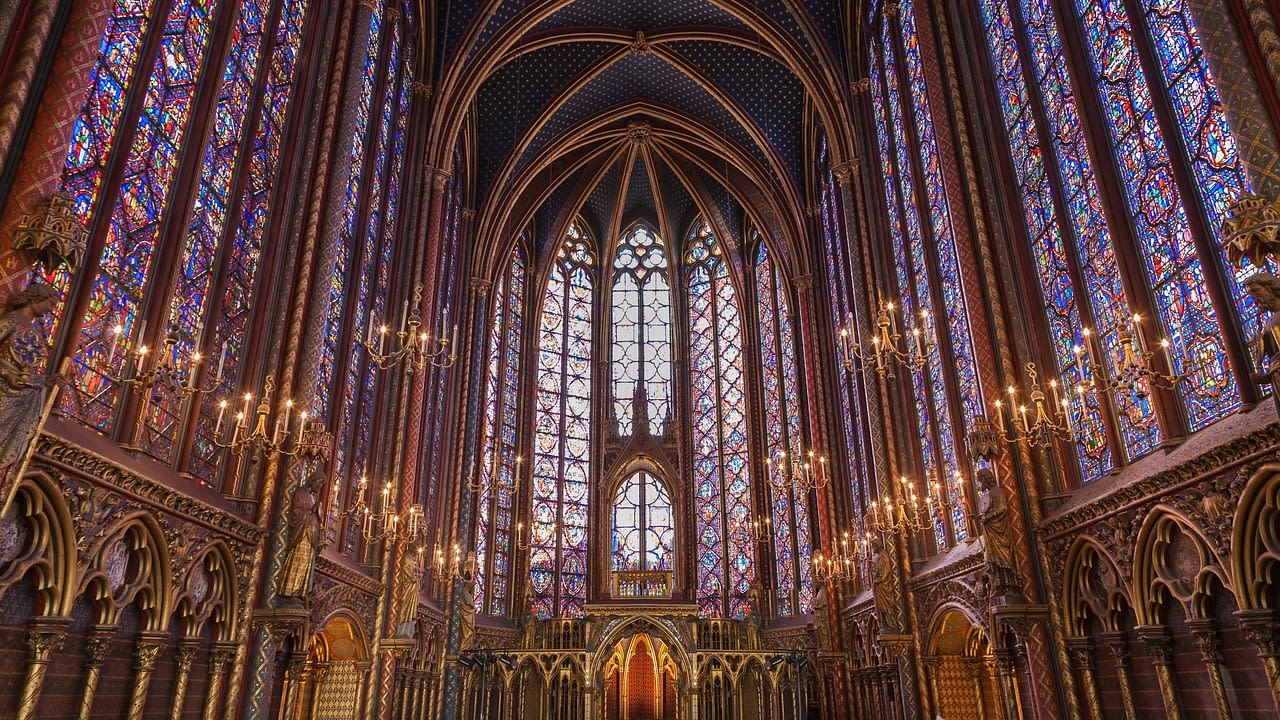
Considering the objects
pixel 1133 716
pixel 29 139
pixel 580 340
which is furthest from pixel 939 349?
pixel 580 340

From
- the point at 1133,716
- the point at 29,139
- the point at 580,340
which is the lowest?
the point at 1133,716

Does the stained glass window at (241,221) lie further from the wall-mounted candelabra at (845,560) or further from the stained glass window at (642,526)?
the stained glass window at (642,526)

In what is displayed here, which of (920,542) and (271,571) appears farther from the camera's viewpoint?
(920,542)

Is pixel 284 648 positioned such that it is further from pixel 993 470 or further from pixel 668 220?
pixel 668 220

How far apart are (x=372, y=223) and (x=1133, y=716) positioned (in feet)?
53.9

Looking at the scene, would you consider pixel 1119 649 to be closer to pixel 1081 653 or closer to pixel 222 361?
pixel 1081 653

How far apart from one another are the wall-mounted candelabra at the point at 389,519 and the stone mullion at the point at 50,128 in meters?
9.42

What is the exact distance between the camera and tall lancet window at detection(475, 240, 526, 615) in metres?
28.2

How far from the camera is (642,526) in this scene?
31.6m

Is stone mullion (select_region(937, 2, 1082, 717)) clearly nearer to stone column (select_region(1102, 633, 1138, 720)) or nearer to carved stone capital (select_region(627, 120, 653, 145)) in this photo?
stone column (select_region(1102, 633, 1138, 720))

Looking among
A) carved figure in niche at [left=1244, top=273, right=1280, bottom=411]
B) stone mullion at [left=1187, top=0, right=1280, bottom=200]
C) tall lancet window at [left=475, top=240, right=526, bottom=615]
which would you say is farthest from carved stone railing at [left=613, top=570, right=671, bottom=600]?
stone mullion at [left=1187, top=0, right=1280, bottom=200]

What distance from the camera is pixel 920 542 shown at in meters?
18.9

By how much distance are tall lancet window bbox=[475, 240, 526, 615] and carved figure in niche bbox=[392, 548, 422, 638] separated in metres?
8.02

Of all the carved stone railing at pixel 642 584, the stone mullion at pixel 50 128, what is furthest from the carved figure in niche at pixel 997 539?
the carved stone railing at pixel 642 584
